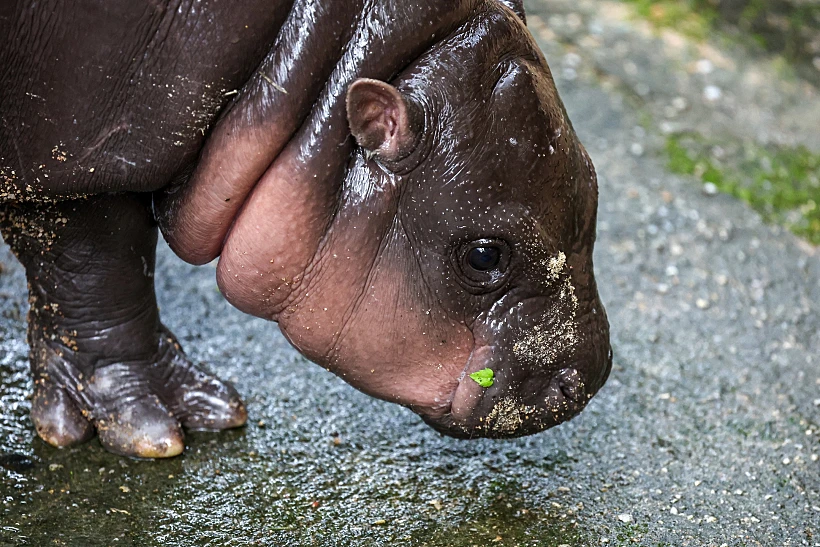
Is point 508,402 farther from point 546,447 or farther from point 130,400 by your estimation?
point 130,400

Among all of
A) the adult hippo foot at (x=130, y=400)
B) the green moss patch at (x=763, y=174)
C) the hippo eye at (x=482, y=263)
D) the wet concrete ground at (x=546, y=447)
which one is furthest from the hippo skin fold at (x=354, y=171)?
the green moss patch at (x=763, y=174)

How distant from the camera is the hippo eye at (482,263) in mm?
3037

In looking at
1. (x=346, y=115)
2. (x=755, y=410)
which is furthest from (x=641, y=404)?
(x=346, y=115)

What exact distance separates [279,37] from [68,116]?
63cm

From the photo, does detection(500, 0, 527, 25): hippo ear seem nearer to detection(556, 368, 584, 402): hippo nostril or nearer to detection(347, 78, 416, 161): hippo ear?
detection(347, 78, 416, 161): hippo ear

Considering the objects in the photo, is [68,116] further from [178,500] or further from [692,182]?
[692,182]

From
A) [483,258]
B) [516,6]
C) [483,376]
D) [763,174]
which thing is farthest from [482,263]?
[763,174]

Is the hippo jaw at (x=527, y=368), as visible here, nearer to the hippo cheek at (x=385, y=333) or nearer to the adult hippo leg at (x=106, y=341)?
the hippo cheek at (x=385, y=333)

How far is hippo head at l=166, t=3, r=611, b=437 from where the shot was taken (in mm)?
2916

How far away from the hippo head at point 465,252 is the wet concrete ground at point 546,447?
486 mm

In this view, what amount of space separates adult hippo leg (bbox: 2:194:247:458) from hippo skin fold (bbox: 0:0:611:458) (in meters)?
0.10

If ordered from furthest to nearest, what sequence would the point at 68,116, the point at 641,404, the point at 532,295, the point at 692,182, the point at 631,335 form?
the point at 692,182, the point at 631,335, the point at 641,404, the point at 532,295, the point at 68,116

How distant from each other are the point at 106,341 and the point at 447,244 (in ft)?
4.74

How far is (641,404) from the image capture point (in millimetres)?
4301
